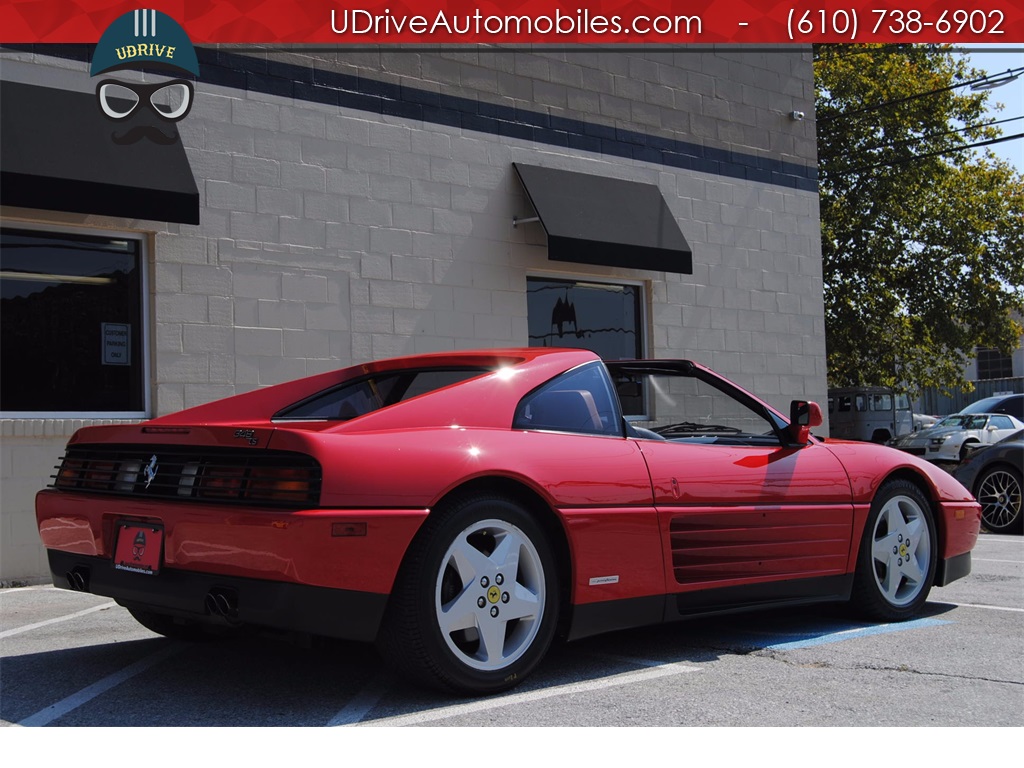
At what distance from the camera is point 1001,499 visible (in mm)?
11250

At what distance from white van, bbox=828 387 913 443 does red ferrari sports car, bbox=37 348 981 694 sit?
880 inches

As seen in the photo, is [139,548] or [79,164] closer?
[139,548]

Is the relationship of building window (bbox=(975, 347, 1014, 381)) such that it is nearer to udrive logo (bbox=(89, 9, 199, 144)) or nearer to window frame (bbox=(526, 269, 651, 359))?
window frame (bbox=(526, 269, 651, 359))

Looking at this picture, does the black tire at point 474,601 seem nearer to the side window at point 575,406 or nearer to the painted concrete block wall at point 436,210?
the side window at point 575,406

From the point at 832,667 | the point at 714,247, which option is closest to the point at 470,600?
the point at 832,667

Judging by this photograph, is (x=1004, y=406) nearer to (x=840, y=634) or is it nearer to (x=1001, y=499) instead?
(x=1001, y=499)

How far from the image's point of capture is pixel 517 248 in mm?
10961

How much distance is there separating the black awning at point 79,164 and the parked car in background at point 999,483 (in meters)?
7.98

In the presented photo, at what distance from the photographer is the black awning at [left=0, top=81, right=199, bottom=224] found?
7816mm

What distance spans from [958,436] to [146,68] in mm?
17568

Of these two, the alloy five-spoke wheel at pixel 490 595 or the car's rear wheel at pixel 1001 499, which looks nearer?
the alloy five-spoke wheel at pixel 490 595

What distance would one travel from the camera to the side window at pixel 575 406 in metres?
4.45

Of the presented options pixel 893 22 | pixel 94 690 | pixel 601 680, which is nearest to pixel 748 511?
pixel 601 680

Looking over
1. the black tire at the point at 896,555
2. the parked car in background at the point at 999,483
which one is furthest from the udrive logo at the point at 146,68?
the parked car in background at the point at 999,483
